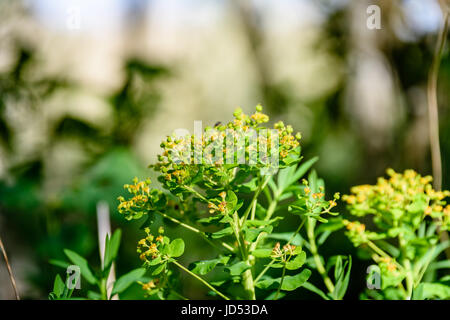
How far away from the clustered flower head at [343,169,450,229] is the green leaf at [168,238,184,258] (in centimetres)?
25

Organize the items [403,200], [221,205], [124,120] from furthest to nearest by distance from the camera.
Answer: [124,120]
[403,200]
[221,205]

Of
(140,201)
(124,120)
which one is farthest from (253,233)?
(124,120)

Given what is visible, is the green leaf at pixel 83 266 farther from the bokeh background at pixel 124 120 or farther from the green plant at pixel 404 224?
the green plant at pixel 404 224

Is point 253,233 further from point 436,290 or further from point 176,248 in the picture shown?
point 436,290

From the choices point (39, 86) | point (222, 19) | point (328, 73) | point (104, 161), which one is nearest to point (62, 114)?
point (39, 86)

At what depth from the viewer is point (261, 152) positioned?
46cm

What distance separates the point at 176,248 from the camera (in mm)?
466

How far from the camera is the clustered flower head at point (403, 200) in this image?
0.51 metres

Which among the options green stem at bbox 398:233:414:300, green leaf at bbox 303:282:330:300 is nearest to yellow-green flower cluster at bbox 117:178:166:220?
green leaf at bbox 303:282:330:300

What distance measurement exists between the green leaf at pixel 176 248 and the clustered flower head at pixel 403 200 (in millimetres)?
250

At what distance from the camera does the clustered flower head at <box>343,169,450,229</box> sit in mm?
513

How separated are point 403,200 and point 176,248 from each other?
34 centimetres
